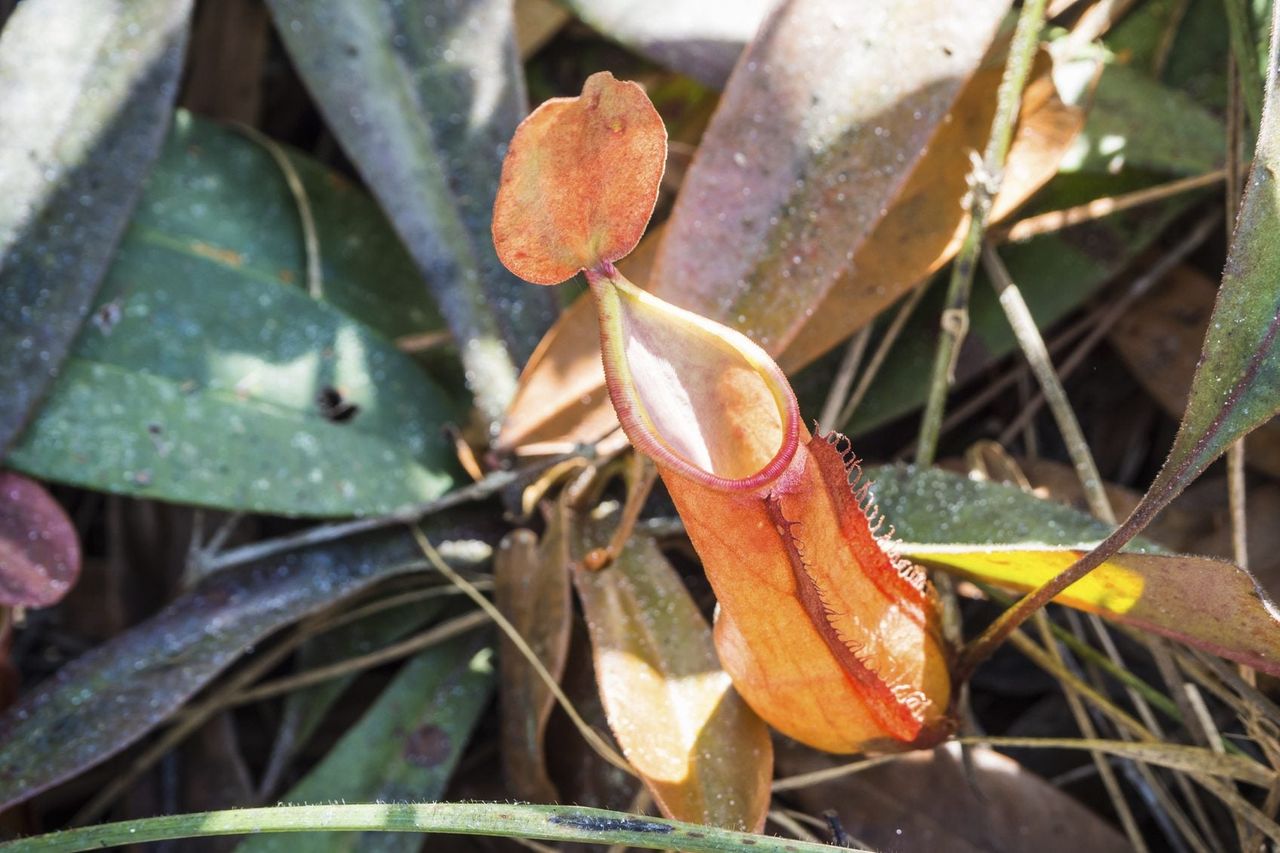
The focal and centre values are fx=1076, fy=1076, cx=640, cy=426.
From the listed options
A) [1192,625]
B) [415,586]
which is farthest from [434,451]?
[1192,625]

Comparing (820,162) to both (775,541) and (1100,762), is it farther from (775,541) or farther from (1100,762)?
(1100,762)

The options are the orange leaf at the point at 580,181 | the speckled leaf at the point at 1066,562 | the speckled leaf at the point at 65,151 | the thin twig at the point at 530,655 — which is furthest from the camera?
the speckled leaf at the point at 65,151

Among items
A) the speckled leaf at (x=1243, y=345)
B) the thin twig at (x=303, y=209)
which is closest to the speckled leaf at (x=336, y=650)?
the thin twig at (x=303, y=209)

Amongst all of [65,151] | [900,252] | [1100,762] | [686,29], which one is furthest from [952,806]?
[65,151]

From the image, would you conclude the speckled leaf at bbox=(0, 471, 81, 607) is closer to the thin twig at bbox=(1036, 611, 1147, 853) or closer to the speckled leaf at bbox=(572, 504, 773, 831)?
the speckled leaf at bbox=(572, 504, 773, 831)

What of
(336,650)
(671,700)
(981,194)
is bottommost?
(336,650)

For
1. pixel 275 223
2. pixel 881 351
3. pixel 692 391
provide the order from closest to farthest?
pixel 692 391, pixel 881 351, pixel 275 223

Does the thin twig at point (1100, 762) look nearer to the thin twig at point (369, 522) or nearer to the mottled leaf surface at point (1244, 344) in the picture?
the mottled leaf surface at point (1244, 344)
